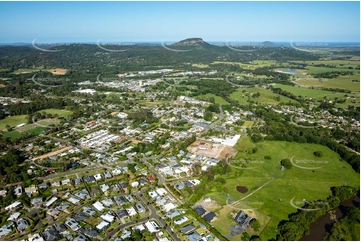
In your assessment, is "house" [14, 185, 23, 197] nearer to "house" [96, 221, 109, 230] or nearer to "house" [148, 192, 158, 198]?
"house" [96, 221, 109, 230]

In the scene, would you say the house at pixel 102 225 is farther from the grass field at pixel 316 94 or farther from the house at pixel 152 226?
the grass field at pixel 316 94

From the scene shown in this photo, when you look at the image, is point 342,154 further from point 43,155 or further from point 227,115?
point 43,155

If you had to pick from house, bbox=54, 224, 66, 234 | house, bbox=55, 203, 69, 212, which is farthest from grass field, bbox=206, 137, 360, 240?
house, bbox=55, 203, 69, 212

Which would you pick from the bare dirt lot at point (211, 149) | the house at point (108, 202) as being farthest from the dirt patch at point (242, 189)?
the house at point (108, 202)

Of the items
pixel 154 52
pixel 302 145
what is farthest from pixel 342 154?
pixel 154 52

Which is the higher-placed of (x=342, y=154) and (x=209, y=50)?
(x=209, y=50)
